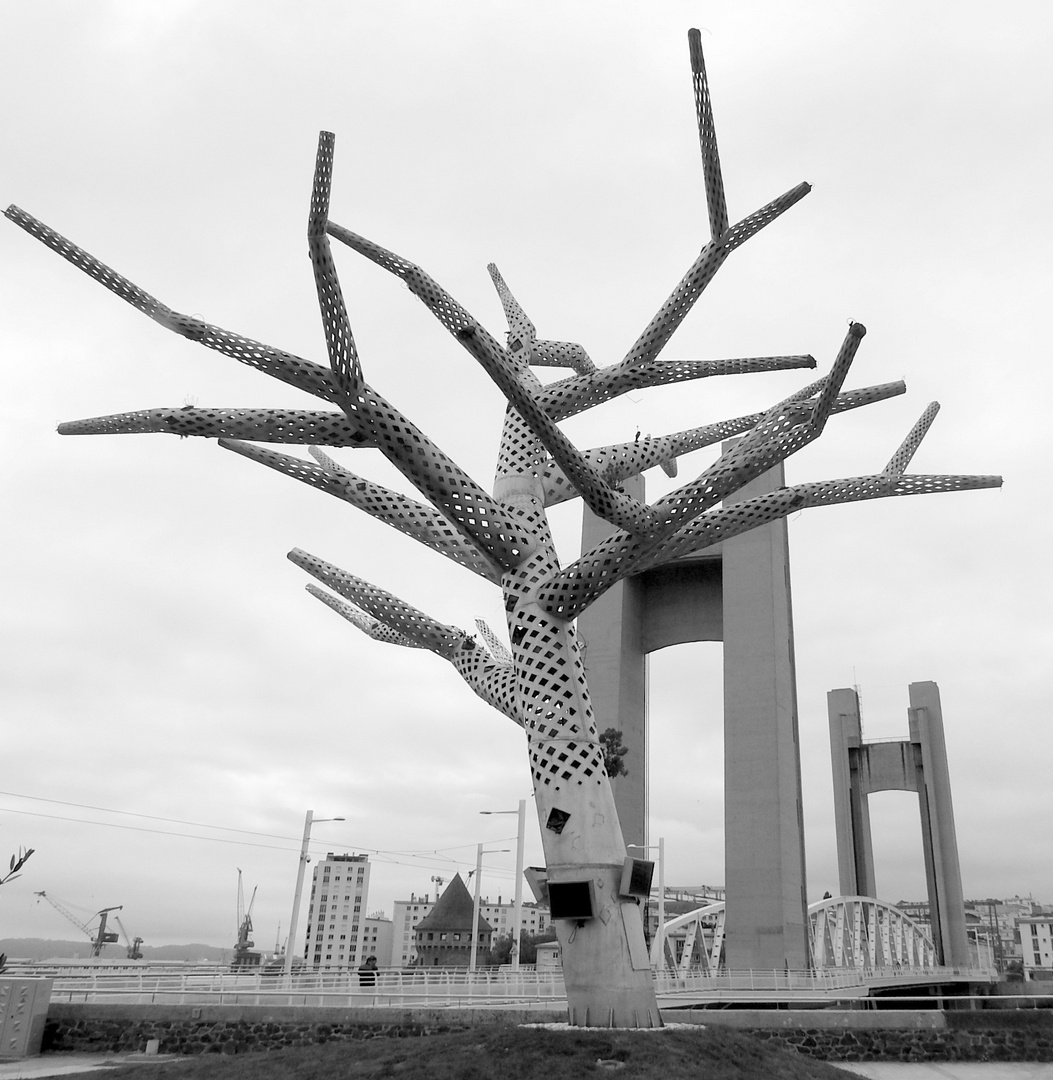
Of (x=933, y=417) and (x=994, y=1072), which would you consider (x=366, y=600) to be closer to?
(x=933, y=417)

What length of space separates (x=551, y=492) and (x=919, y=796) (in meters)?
56.2

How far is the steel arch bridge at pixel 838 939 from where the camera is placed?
110ft

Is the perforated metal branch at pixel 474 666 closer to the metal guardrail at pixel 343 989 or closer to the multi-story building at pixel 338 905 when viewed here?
the metal guardrail at pixel 343 989

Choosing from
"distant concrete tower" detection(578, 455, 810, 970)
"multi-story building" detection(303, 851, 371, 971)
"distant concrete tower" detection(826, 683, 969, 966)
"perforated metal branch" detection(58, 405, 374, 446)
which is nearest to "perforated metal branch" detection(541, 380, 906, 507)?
"perforated metal branch" detection(58, 405, 374, 446)

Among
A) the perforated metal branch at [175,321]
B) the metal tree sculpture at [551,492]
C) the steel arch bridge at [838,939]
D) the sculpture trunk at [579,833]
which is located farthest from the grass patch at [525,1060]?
the steel arch bridge at [838,939]

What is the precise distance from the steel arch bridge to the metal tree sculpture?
1935cm

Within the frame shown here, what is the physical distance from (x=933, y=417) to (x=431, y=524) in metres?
9.10

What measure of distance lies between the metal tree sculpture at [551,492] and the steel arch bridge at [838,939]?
19.4 meters

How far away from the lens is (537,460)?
1493cm

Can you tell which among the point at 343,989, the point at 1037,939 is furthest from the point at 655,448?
the point at 1037,939

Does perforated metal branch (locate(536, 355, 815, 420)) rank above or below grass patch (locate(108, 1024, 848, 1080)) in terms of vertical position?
above

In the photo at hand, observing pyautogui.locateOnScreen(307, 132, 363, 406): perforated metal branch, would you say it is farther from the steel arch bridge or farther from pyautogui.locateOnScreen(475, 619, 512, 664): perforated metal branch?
the steel arch bridge

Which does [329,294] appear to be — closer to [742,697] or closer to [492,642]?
[492,642]

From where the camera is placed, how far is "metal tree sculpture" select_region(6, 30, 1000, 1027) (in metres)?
11.0
